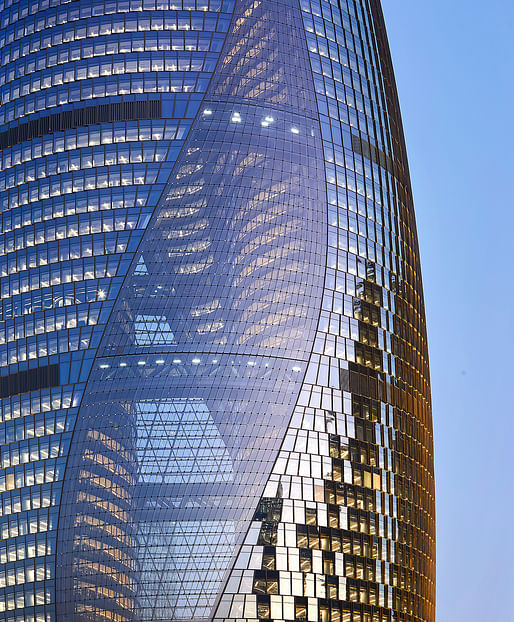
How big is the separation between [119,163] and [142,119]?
4039 millimetres

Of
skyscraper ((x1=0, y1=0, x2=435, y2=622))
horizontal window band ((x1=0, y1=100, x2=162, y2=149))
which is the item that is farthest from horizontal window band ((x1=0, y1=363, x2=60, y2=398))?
horizontal window band ((x1=0, y1=100, x2=162, y2=149))

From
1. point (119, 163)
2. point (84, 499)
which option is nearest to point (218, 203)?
point (119, 163)

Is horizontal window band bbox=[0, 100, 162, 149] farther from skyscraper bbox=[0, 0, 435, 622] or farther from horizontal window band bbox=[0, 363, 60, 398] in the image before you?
horizontal window band bbox=[0, 363, 60, 398]

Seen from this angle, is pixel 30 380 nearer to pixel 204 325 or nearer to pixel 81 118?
pixel 204 325

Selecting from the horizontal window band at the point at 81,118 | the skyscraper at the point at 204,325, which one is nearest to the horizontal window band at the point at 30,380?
the skyscraper at the point at 204,325

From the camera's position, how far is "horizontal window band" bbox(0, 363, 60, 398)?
88.4 metres

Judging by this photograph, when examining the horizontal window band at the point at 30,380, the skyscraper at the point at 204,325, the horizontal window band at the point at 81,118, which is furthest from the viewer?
the horizontal window band at the point at 81,118

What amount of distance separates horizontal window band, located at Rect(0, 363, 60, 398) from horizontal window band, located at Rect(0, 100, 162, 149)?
805 inches

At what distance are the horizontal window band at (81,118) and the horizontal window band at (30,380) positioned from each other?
2043cm

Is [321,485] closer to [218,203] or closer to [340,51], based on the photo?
[218,203]

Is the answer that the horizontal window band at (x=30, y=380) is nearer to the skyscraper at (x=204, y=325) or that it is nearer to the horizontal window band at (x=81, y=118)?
the skyscraper at (x=204, y=325)

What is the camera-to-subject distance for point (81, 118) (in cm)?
9425

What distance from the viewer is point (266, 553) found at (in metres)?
80.3

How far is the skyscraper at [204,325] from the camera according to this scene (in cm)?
8144
